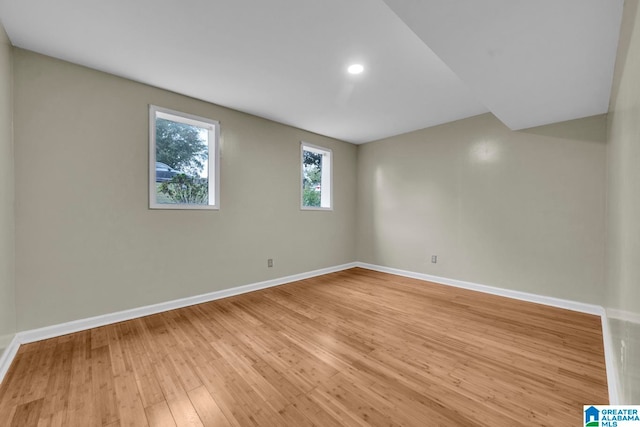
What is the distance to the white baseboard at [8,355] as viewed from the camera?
1.84 m

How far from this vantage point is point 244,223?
3.83 m

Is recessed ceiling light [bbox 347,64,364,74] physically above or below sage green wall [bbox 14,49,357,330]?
above

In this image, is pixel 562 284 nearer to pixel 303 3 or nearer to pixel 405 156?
pixel 405 156

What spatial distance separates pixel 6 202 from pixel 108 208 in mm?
705

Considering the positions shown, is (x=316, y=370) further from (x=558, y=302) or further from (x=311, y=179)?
(x=311, y=179)

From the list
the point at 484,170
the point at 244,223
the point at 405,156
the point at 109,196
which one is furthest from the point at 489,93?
the point at 109,196

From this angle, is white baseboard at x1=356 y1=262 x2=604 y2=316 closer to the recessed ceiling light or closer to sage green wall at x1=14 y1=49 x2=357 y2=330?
sage green wall at x1=14 y1=49 x2=357 y2=330

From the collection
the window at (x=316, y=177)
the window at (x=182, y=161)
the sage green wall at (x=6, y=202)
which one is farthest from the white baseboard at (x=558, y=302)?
the sage green wall at (x=6, y=202)

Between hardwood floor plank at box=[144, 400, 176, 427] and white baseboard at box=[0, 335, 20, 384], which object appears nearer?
hardwood floor plank at box=[144, 400, 176, 427]
